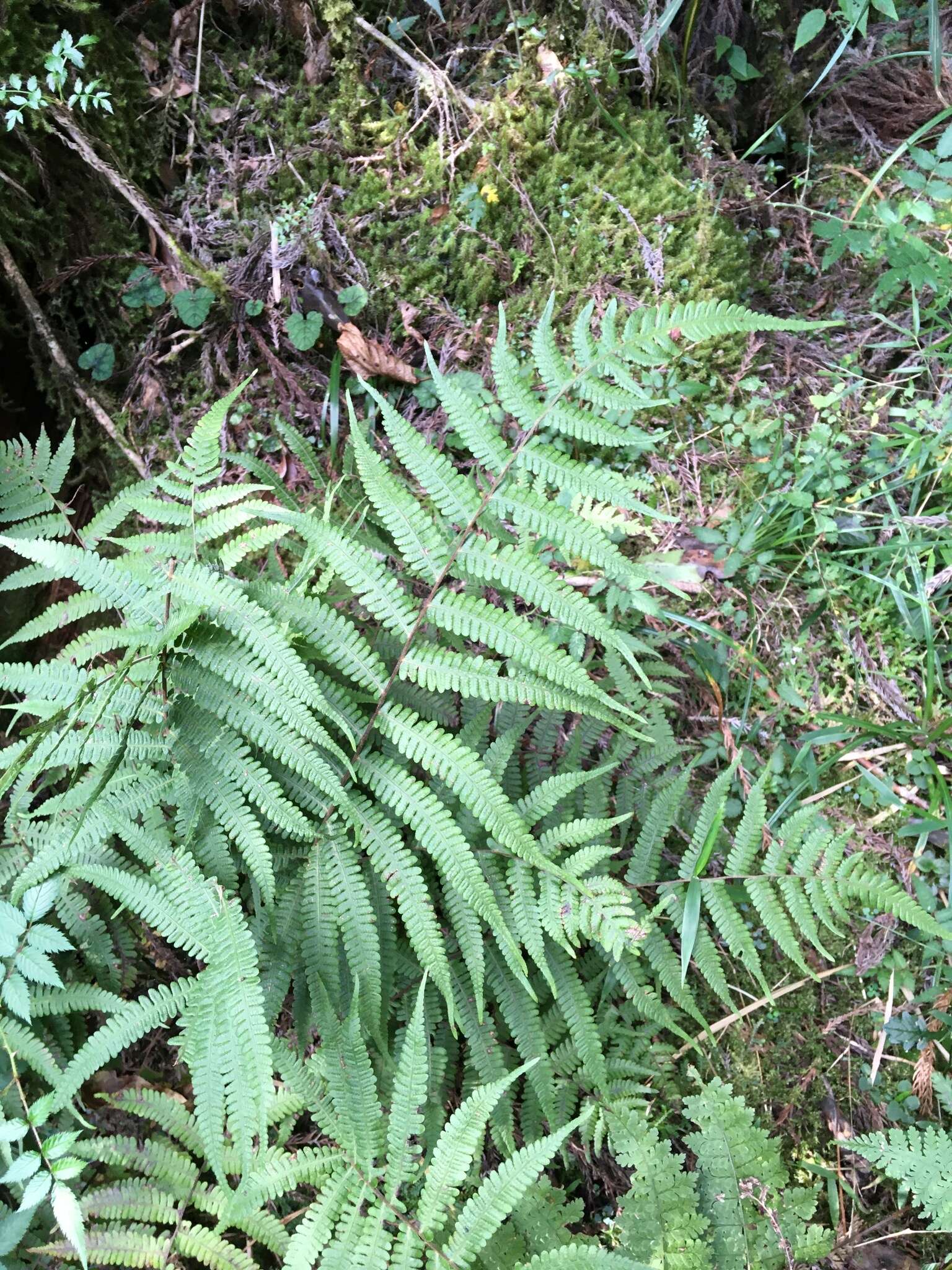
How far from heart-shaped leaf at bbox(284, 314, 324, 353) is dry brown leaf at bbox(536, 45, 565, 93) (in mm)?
1433

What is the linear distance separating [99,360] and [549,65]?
2.37m

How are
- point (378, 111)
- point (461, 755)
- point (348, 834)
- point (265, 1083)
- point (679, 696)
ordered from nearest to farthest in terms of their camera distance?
point (265, 1083) < point (461, 755) < point (348, 834) < point (679, 696) < point (378, 111)

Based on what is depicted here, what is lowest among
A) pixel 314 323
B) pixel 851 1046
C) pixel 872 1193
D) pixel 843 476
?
pixel 872 1193

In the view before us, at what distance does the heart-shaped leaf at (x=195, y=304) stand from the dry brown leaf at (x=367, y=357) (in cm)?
59

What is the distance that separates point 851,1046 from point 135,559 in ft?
10.4

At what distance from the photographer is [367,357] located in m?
3.40

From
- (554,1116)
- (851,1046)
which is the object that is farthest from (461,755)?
(851,1046)

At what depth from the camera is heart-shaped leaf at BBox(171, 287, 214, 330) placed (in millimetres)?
3420

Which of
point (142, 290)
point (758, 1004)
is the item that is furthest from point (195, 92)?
point (758, 1004)

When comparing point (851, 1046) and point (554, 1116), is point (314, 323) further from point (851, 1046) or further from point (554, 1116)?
point (851, 1046)

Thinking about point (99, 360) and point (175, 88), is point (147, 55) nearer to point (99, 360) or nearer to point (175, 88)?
point (175, 88)

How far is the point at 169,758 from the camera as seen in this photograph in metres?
2.40

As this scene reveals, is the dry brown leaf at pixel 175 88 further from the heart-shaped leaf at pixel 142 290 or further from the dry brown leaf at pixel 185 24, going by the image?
the heart-shaped leaf at pixel 142 290

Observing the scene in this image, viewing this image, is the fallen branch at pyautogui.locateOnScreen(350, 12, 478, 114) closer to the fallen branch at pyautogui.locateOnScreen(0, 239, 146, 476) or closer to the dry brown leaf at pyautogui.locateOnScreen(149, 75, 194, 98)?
the dry brown leaf at pyautogui.locateOnScreen(149, 75, 194, 98)
